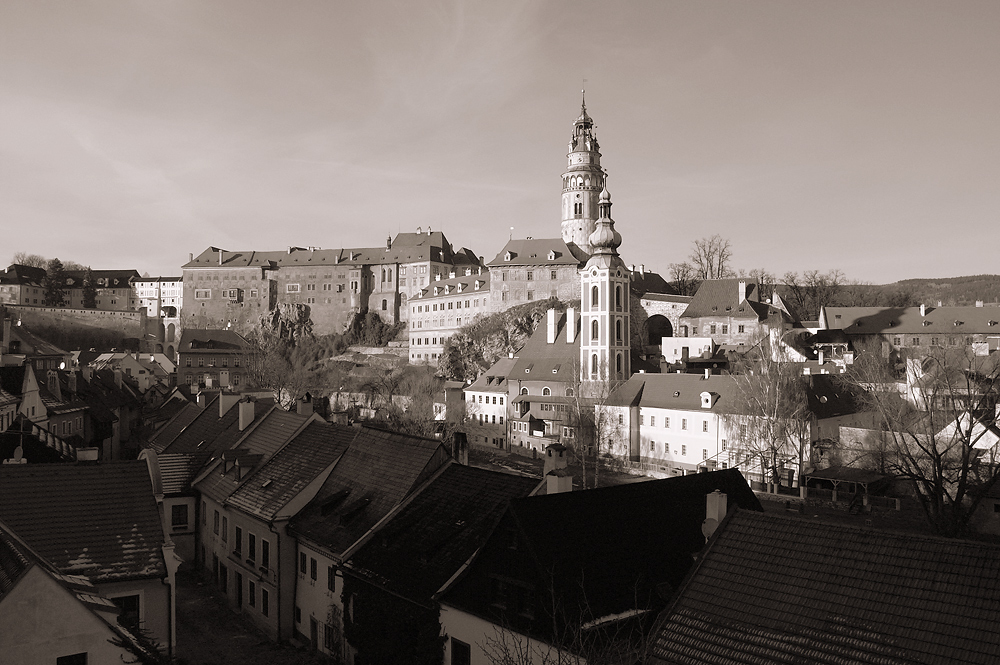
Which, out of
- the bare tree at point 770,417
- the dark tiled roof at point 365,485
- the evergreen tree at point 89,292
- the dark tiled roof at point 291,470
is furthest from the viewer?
the evergreen tree at point 89,292

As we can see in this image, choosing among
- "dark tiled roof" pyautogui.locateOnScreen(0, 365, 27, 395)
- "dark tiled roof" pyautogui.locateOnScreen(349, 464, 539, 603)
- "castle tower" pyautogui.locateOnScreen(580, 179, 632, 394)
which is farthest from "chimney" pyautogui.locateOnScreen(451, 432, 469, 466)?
"castle tower" pyautogui.locateOnScreen(580, 179, 632, 394)

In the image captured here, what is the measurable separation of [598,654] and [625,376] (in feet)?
160

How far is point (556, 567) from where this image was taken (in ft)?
44.5

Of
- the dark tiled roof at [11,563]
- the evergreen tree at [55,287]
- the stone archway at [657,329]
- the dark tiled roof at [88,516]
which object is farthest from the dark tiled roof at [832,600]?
the evergreen tree at [55,287]

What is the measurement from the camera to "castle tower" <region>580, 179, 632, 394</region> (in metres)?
60.1

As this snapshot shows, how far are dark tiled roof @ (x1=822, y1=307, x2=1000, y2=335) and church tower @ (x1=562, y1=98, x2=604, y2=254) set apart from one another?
33.4 m

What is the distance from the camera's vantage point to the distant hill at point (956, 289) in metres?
103

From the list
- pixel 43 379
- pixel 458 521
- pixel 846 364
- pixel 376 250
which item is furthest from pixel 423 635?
pixel 376 250

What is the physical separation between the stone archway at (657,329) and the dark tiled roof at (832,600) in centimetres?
7167

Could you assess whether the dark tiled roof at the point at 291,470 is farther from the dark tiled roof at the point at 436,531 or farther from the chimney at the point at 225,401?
the chimney at the point at 225,401

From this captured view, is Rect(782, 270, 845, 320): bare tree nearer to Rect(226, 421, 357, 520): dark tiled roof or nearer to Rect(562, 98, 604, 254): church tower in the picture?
Rect(562, 98, 604, 254): church tower

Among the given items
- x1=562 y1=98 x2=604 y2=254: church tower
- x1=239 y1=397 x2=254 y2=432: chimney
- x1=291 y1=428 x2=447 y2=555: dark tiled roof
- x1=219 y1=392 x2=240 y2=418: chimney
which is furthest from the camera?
x1=562 y1=98 x2=604 y2=254: church tower

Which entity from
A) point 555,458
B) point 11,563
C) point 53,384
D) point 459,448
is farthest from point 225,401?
point 11,563

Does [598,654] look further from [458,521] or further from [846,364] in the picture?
[846,364]
